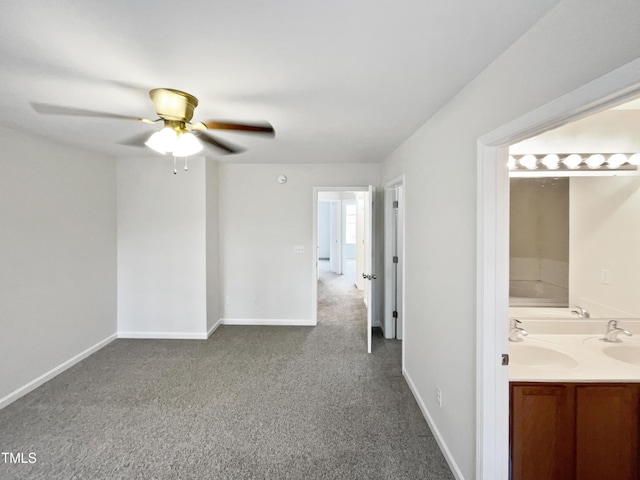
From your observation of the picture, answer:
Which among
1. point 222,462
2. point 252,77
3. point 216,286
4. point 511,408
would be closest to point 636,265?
point 511,408

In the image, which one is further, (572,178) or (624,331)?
(572,178)

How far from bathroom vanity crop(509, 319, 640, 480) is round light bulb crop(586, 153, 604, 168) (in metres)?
1.25

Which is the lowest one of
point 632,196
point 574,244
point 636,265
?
point 636,265

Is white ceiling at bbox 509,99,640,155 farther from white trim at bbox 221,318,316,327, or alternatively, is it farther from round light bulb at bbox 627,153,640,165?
white trim at bbox 221,318,316,327

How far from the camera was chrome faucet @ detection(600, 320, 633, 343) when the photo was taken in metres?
1.81

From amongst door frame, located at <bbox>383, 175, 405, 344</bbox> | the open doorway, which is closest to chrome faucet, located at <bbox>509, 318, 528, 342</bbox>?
the open doorway

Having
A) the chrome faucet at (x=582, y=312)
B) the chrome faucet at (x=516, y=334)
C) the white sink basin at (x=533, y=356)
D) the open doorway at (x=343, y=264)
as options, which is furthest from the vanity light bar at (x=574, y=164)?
the open doorway at (x=343, y=264)

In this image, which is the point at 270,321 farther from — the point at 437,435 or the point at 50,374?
the point at 437,435

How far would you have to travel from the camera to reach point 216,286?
4.12m

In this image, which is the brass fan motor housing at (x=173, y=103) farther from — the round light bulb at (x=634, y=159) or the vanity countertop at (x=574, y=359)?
the round light bulb at (x=634, y=159)

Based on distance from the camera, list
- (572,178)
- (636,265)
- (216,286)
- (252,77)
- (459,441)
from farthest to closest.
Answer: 1. (216,286)
2. (572,178)
3. (636,265)
4. (459,441)
5. (252,77)

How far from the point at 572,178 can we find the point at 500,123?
47.8 inches

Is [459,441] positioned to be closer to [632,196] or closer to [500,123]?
[500,123]

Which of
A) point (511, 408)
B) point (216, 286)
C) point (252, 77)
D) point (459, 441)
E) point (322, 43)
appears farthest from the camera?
point (216, 286)
